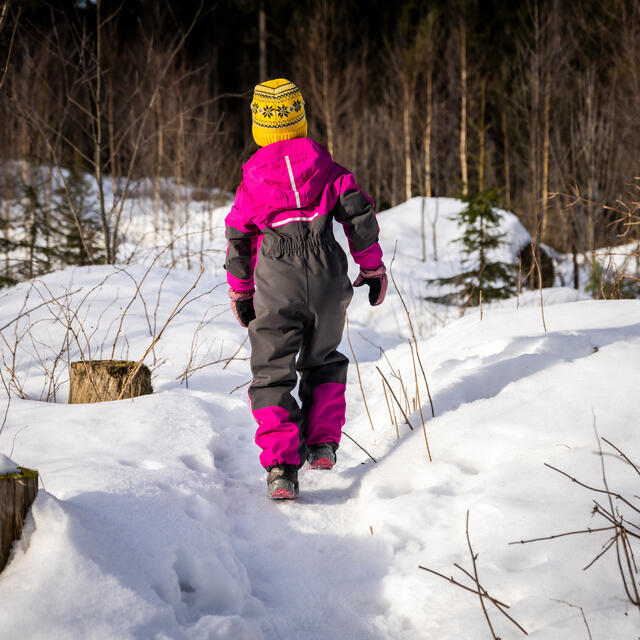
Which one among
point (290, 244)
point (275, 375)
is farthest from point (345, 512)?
point (290, 244)

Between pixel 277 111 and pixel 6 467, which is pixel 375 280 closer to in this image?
pixel 277 111

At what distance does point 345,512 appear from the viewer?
204 centimetres

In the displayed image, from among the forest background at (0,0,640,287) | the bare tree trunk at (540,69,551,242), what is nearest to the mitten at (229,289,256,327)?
the forest background at (0,0,640,287)

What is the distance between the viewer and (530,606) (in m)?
1.37

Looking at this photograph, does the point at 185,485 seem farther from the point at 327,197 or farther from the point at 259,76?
the point at 259,76

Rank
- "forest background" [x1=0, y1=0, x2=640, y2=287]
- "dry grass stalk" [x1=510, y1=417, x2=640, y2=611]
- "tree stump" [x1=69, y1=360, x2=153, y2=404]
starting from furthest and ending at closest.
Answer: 1. "forest background" [x1=0, y1=0, x2=640, y2=287]
2. "tree stump" [x1=69, y1=360, x2=153, y2=404]
3. "dry grass stalk" [x1=510, y1=417, x2=640, y2=611]

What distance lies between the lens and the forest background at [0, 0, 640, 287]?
1050 cm

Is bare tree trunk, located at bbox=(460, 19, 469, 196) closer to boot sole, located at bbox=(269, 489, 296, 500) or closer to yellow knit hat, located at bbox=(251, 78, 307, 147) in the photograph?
yellow knit hat, located at bbox=(251, 78, 307, 147)

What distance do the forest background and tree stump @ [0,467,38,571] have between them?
726 cm

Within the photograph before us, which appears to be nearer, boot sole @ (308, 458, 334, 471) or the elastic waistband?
the elastic waistband

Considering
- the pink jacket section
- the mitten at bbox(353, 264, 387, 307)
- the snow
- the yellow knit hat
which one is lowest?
the snow

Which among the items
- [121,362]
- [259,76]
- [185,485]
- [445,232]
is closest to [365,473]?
[185,485]

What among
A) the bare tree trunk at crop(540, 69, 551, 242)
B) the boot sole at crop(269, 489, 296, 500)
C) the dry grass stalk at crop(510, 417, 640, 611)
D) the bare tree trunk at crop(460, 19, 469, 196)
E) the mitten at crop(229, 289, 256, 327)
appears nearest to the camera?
the dry grass stalk at crop(510, 417, 640, 611)

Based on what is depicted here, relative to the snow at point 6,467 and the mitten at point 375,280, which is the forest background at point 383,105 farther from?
the snow at point 6,467
